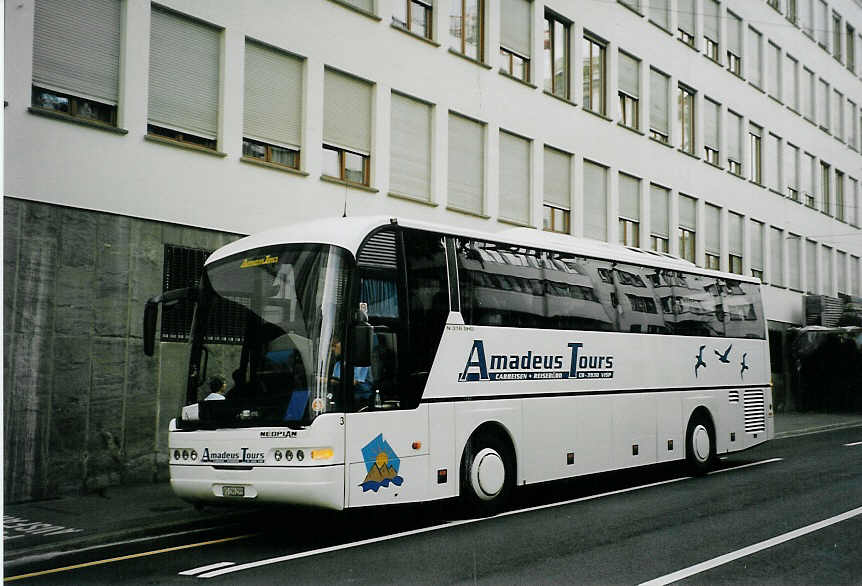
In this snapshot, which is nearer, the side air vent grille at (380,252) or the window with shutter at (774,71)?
the side air vent grille at (380,252)

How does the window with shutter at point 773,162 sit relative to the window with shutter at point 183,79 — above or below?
above

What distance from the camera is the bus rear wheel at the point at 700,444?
1519 centimetres

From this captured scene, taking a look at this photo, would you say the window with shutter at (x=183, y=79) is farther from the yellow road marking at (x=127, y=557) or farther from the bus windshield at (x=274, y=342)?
the yellow road marking at (x=127, y=557)

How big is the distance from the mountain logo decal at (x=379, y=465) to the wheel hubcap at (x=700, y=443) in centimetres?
729

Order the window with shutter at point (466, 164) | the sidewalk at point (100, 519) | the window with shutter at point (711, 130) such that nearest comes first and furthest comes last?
the sidewalk at point (100, 519), the window with shutter at point (466, 164), the window with shutter at point (711, 130)

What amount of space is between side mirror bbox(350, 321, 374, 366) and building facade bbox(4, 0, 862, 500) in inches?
235

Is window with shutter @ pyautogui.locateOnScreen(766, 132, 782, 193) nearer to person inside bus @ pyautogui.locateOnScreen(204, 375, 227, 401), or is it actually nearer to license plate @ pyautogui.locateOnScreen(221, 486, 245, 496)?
person inside bus @ pyautogui.locateOnScreen(204, 375, 227, 401)

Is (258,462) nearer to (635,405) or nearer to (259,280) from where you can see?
(259,280)

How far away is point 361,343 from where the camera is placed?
8.95 m

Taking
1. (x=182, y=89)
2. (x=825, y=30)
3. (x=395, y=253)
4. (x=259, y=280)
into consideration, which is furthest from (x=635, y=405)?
(x=825, y=30)

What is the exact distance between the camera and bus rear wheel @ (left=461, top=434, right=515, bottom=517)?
35.1 ft

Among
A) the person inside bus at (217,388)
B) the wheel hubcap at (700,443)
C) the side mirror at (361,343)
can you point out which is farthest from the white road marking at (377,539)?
the wheel hubcap at (700,443)

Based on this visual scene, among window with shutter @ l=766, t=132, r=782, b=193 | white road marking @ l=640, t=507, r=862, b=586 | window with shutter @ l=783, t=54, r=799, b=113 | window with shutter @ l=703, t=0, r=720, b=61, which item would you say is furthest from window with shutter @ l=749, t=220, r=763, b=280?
white road marking @ l=640, t=507, r=862, b=586

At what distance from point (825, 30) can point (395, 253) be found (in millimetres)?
39986
